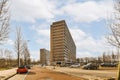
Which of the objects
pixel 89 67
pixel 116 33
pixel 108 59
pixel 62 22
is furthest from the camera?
pixel 62 22

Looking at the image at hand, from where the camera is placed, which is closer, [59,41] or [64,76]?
[64,76]

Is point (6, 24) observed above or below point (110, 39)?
above

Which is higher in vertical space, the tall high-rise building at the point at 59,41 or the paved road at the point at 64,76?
the tall high-rise building at the point at 59,41

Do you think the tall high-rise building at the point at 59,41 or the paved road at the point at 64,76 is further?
the tall high-rise building at the point at 59,41

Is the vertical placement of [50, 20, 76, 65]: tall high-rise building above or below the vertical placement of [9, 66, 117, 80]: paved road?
above

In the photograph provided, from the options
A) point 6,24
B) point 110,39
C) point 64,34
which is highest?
point 64,34

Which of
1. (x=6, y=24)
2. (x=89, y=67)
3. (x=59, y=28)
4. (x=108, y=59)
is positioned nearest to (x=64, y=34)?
(x=59, y=28)

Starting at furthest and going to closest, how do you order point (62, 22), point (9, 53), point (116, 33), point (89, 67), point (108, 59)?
point (62, 22) → point (108, 59) → point (9, 53) → point (89, 67) → point (116, 33)

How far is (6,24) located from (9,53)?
85555 mm

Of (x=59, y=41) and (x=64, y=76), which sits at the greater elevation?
(x=59, y=41)

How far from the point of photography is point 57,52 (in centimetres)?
19488

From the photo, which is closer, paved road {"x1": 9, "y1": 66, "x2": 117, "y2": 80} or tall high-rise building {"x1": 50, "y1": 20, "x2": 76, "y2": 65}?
paved road {"x1": 9, "y1": 66, "x2": 117, "y2": 80}

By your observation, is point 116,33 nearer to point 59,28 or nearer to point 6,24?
point 6,24

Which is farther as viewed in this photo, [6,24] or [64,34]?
[64,34]
